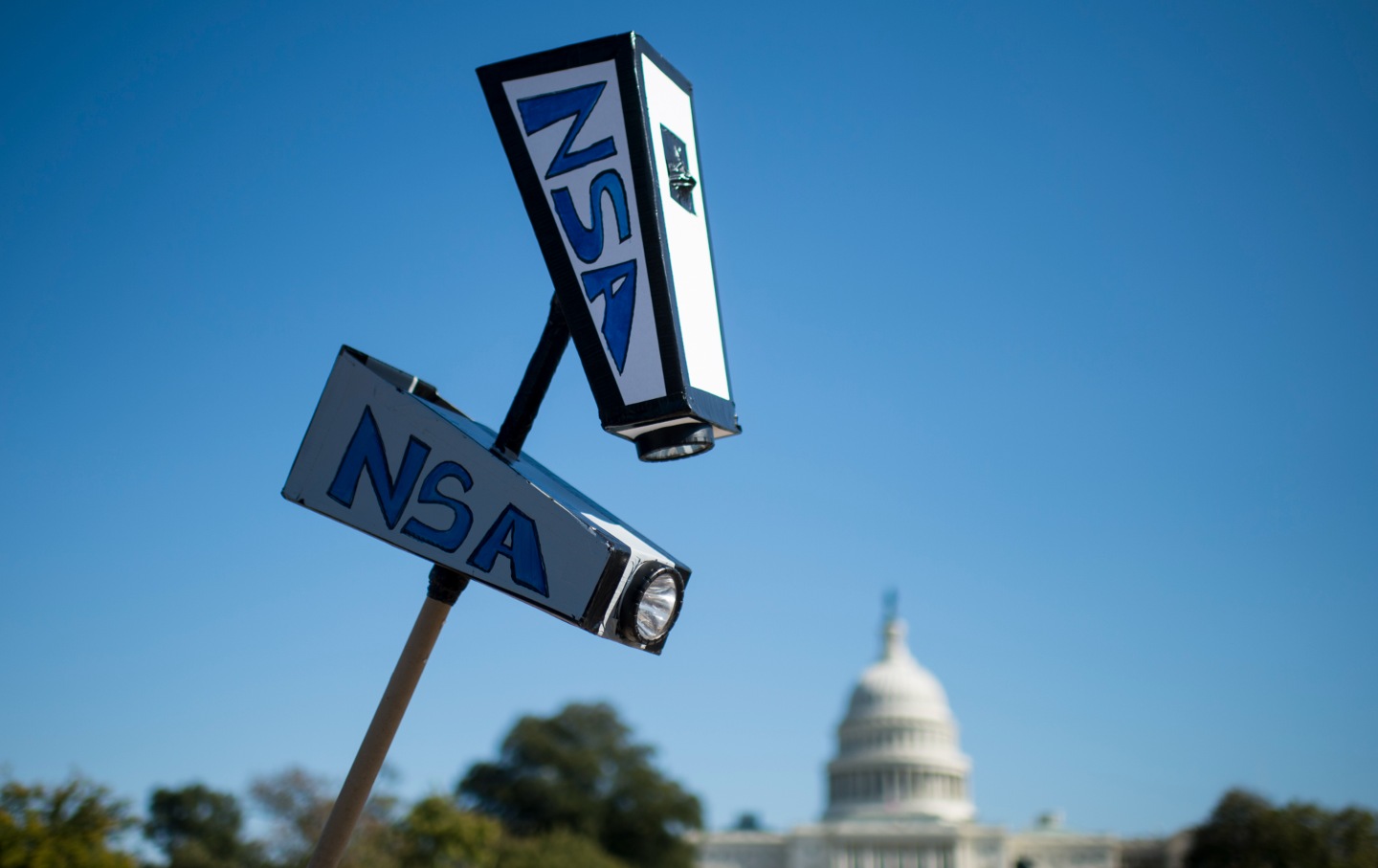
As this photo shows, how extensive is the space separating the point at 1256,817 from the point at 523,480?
272 feet

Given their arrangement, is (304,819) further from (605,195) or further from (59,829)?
(605,195)

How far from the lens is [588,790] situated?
79.9 meters

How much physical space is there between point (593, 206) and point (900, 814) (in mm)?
104055

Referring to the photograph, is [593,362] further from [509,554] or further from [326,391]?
[326,391]

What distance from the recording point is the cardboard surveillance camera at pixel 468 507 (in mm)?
5156

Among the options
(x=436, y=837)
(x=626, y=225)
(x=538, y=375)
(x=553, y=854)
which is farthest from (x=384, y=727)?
(x=553, y=854)

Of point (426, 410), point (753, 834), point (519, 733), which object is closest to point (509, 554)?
point (426, 410)

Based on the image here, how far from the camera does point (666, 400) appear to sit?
5070mm

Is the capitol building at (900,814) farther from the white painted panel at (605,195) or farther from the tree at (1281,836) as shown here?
the white painted panel at (605,195)

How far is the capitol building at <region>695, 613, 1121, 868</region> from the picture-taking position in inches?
3930

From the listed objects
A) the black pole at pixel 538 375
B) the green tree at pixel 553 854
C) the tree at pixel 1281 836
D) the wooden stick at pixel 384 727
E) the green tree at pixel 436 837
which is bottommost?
the wooden stick at pixel 384 727

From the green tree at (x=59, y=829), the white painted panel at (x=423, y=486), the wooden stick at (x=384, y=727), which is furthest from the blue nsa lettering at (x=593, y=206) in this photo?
the green tree at (x=59, y=829)

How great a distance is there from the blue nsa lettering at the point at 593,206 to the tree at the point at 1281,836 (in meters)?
72.1

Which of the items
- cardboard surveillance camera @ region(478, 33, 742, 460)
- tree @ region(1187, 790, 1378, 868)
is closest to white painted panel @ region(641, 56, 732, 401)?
cardboard surveillance camera @ region(478, 33, 742, 460)
